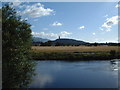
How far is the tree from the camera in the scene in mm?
10773

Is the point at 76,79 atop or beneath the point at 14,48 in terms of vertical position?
beneath

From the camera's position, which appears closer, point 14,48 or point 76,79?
point 14,48

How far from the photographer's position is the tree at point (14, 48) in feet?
35.3

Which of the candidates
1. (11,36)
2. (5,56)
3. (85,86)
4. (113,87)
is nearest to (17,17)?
(11,36)

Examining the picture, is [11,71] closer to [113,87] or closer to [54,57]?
[113,87]

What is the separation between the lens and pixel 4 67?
10.7m

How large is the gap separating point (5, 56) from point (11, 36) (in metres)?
1.20

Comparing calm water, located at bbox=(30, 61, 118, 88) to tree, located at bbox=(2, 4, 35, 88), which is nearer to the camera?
tree, located at bbox=(2, 4, 35, 88)

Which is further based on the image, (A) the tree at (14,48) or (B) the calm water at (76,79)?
(B) the calm water at (76,79)

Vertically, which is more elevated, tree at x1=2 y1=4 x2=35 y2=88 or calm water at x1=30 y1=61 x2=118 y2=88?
tree at x1=2 y1=4 x2=35 y2=88

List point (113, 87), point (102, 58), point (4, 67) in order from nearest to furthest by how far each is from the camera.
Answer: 1. point (4, 67)
2. point (113, 87)
3. point (102, 58)

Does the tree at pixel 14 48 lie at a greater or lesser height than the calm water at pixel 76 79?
greater

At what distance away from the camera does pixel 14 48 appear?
11023 mm

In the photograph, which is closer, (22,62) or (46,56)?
(22,62)
